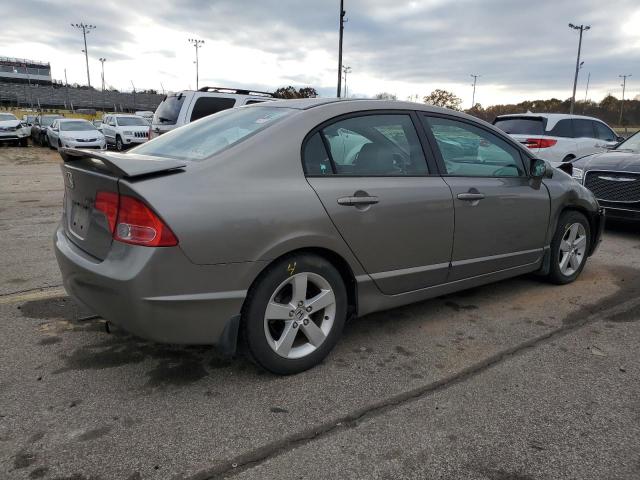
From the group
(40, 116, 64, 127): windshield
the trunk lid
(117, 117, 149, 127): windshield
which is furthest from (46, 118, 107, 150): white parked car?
the trunk lid

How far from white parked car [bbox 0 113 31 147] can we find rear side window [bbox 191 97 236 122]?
59.7ft

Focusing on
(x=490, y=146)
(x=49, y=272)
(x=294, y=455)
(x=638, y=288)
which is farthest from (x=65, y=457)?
(x=638, y=288)

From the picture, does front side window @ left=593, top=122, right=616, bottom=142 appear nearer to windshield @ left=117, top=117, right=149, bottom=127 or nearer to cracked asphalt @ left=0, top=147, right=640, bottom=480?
cracked asphalt @ left=0, top=147, right=640, bottom=480

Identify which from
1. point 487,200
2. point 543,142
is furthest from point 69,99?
point 487,200

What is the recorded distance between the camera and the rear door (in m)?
3.04

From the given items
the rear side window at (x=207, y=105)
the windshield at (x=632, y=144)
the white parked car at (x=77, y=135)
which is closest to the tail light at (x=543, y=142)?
the windshield at (x=632, y=144)

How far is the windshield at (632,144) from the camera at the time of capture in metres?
7.81

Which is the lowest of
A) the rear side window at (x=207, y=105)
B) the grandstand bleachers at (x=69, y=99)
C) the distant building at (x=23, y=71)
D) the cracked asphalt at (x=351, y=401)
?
the cracked asphalt at (x=351, y=401)

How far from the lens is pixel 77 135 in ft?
65.2

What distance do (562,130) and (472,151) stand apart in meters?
8.57

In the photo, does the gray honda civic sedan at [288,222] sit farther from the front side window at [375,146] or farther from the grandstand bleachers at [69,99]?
the grandstand bleachers at [69,99]

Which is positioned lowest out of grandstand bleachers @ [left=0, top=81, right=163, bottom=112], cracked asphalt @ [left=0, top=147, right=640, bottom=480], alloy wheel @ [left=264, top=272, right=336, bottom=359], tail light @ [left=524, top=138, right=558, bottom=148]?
cracked asphalt @ [left=0, top=147, right=640, bottom=480]

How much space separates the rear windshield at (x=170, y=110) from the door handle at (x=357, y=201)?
879 cm

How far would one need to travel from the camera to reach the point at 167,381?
2887 mm
